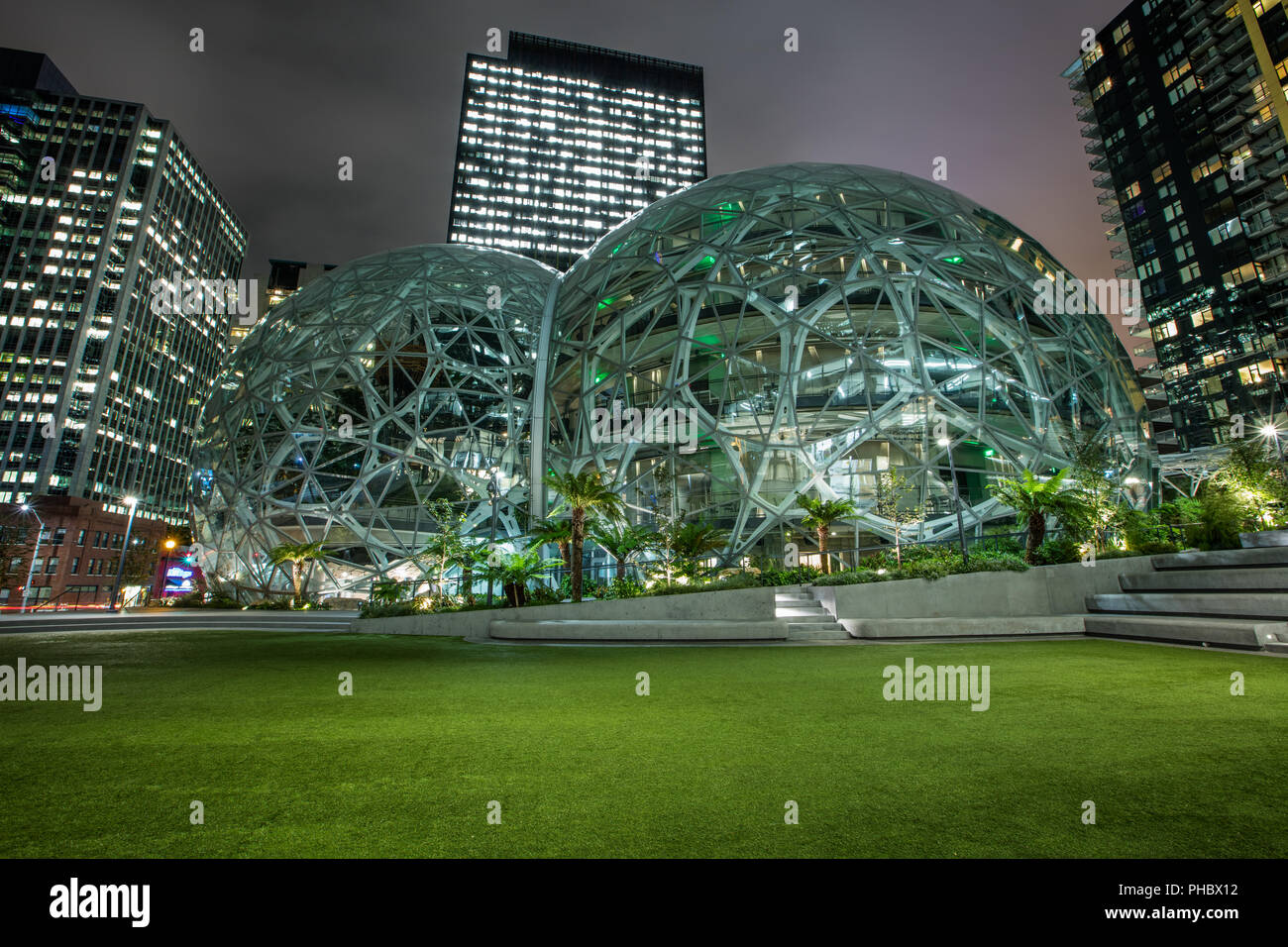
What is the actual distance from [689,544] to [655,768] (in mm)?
15116

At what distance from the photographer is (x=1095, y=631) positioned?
12391mm

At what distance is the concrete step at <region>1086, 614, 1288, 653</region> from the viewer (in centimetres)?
896

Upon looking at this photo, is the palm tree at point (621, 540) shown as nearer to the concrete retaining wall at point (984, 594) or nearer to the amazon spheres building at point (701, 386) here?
the amazon spheres building at point (701, 386)

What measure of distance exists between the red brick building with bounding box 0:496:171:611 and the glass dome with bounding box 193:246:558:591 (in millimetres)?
48950

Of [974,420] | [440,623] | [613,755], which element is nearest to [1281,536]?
[974,420]

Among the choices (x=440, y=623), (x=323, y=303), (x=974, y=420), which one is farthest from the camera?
(x=323, y=303)

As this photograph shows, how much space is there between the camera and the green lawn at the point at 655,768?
280 centimetres

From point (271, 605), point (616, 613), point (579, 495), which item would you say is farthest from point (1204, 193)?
point (271, 605)

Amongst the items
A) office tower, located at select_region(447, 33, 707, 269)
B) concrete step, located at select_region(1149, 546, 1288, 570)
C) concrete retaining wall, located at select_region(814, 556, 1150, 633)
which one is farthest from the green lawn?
office tower, located at select_region(447, 33, 707, 269)

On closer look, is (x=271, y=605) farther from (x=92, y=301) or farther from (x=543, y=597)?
(x=92, y=301)

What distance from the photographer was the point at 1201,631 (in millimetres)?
10023

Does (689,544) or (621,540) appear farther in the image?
(621,540)
